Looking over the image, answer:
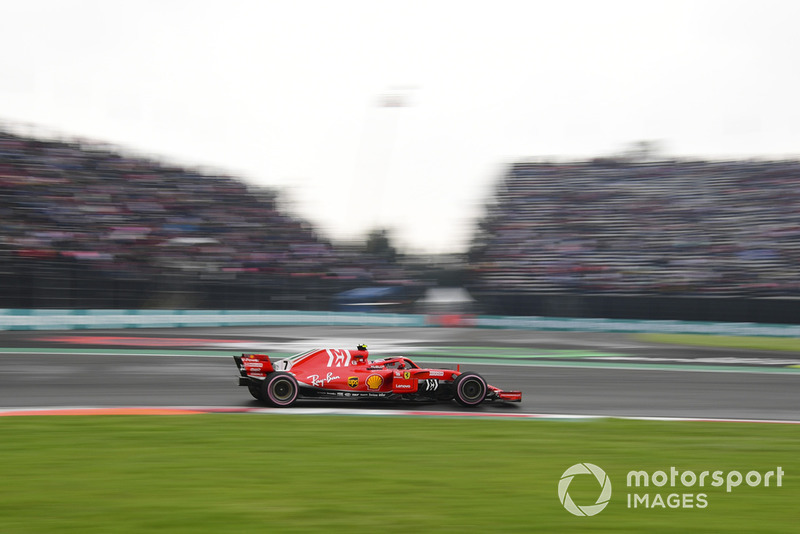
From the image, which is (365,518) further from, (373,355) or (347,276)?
(347,276)

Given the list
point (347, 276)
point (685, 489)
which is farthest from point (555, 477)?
point (347, 276)

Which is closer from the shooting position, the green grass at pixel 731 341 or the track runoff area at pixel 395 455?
the track runoff area at pixel 395 455

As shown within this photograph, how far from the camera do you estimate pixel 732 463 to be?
7258mm

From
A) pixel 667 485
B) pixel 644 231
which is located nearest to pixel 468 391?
pixel 667 485

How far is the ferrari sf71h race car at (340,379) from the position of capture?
9914 millimetres

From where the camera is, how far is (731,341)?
24453 millimetres

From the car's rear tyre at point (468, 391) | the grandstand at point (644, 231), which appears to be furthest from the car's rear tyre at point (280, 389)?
the grandstand at point (644, 231)

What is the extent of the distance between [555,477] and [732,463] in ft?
6.25

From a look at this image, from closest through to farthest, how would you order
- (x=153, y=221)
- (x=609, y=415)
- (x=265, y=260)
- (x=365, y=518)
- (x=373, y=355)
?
(x=365, y=518), (x=609, y=415), (x=373, y=355), (x=153, y=221), (x=265, y=260)

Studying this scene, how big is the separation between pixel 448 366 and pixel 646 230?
1954 cm

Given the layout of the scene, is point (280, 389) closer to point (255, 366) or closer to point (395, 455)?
point (255, 366)

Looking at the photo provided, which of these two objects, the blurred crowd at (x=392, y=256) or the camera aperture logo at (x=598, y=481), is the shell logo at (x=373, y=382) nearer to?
the camera aperture logo at (x=598, y=481)

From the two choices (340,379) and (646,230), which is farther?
(646,230)

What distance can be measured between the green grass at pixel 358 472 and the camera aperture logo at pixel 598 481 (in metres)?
0.08
